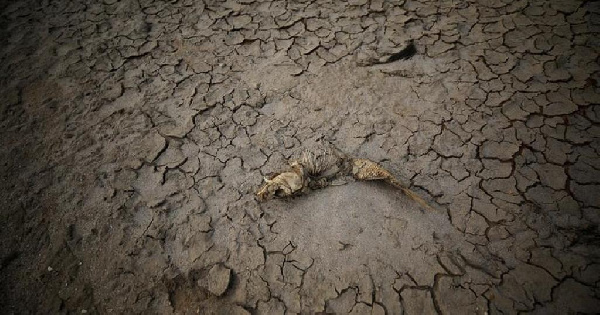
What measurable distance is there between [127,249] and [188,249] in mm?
330

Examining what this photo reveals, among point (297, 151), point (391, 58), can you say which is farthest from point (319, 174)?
point (391, 58)

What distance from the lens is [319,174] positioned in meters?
1.83

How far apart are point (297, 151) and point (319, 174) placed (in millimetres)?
229

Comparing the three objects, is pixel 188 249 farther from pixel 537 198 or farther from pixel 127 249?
pixel 537 198

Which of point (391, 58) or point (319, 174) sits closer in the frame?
point (319, 174)

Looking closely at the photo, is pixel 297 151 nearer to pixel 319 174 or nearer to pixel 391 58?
pixel 319 174

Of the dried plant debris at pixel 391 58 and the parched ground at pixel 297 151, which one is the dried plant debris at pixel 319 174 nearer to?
the parched ground at pixel 297 151

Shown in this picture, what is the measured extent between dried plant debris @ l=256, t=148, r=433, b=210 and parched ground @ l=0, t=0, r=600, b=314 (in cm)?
6

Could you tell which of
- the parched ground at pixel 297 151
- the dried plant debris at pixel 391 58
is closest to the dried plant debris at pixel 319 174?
the parched ground at pixel 297 151

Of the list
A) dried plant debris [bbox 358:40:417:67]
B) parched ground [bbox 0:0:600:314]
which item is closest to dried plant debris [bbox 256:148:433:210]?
parched ground [bbox 0:0:600:314]

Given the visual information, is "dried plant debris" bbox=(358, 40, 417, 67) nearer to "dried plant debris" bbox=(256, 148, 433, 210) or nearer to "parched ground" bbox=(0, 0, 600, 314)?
"parched ground" bbox=(0, 0, 600, 314)

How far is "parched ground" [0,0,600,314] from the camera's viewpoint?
4.93 feet

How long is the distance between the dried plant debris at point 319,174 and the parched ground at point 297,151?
0.20ft

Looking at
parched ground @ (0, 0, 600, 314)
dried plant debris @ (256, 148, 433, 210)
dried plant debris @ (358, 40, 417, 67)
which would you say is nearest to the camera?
parched ground @ (0, 0, 600, 314)
